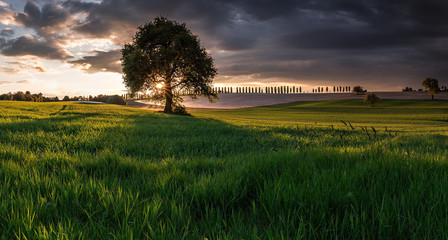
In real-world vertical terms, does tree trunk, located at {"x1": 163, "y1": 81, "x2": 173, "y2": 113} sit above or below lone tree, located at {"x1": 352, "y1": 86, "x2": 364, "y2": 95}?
below

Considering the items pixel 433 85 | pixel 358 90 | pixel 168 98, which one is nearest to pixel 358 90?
pixel 358 90

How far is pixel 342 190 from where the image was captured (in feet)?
7.12

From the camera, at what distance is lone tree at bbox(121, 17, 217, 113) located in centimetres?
3130

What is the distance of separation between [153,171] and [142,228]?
1.66 m

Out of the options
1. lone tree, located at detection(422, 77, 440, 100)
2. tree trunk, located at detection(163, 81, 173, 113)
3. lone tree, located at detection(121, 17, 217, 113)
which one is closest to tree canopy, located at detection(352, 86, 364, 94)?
lone tree, located at detection(422, 77, 440, 100)

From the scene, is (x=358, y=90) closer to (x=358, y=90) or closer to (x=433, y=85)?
(x=358, y=90)

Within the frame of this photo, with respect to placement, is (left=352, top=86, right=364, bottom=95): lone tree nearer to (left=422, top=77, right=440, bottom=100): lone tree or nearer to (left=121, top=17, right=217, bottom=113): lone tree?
(left=422, top=77, right=440, bottom=100): lone tree

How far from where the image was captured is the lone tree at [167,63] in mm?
31297

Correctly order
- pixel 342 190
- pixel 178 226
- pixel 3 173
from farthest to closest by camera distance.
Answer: pixel 3 173, pixel 342 190, pixel 178 226

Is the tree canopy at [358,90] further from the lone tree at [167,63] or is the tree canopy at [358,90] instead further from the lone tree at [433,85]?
the lone tree at [167,63]

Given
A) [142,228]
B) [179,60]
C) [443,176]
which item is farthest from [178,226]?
[179,60]

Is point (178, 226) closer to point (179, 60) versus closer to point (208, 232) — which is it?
point (208, 232)

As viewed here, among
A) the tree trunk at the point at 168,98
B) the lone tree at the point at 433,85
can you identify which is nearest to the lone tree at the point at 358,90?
the lone tree at the point at 433,85

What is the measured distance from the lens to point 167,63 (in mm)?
32031
